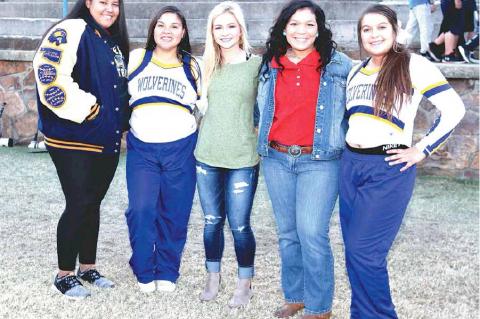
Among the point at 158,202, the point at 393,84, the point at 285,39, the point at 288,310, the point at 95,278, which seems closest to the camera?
the point at 393,84

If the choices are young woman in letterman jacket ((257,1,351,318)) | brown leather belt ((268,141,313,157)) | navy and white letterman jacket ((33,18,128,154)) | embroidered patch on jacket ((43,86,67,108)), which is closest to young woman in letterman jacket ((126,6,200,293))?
navy and white letterman jacket ((33,18,128,154))

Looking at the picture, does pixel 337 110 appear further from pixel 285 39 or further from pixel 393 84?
pixel 285 39

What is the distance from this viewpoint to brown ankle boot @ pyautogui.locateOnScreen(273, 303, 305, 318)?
391cm

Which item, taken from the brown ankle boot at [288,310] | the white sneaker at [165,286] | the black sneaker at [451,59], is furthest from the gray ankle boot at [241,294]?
the black sneaker at [451,59]

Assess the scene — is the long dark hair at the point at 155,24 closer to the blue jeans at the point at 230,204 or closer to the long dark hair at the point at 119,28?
the long dark hair at the point at 119,28

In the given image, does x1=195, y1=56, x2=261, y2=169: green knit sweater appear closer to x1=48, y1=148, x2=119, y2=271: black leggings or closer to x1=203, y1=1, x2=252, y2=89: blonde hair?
x1=203, y1=1, x2=252, y2=89: blonde hair

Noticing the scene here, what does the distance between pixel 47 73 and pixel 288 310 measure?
6.31ft

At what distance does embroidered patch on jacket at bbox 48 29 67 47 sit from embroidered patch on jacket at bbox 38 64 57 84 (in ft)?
0.46

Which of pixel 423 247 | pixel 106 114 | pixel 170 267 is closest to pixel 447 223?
pixel 423 247

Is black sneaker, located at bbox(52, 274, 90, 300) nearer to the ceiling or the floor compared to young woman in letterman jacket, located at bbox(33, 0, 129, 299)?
nearer to the floor

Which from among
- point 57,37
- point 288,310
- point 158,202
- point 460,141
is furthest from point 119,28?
point 460,141

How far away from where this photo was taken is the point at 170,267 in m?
4.38

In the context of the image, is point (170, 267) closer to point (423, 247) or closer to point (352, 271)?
point (352, 271)

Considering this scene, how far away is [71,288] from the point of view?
13.7 ft
